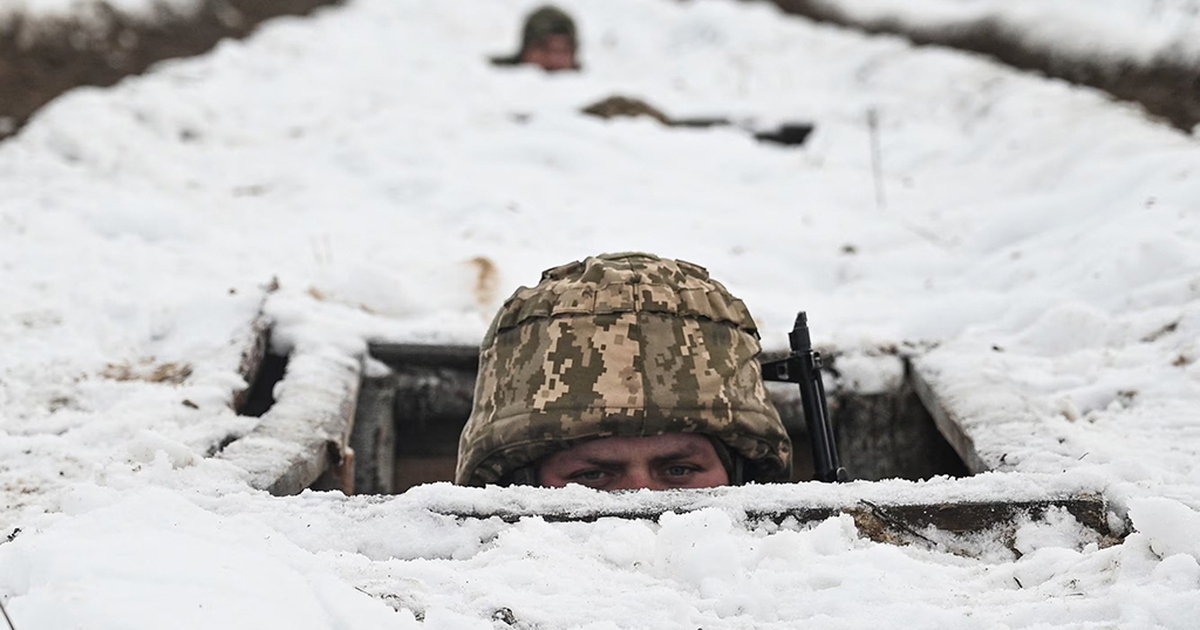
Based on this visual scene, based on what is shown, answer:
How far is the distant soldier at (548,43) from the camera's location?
36.2 ft

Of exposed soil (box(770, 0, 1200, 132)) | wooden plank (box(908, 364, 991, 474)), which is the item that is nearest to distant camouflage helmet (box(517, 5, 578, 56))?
exposed soil (box(770, 0, 1200, 132))

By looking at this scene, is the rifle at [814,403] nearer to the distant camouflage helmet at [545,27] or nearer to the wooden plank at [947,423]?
the wooden plank at [947,423]

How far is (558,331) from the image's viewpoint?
253 centimetres

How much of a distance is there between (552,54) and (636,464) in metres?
9.22

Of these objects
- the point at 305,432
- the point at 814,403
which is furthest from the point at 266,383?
the point at 814,403

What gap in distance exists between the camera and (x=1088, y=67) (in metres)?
7.89

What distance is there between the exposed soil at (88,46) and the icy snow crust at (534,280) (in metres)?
0.74

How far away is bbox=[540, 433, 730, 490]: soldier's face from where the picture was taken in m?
2.42

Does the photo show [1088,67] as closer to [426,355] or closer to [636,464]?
[426,355]

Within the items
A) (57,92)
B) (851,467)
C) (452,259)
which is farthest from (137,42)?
(851,467)

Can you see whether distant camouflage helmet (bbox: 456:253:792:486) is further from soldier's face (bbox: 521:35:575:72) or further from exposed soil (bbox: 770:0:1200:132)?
soldier's face (bbox: 521:35:575:72)

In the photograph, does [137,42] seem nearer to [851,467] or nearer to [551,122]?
[551,122]

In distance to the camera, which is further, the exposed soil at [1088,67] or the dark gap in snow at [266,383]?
the exposed soil at [1088,67]

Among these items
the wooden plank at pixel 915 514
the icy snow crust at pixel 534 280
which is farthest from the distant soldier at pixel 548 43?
the wooden plank at pixel 915 514
